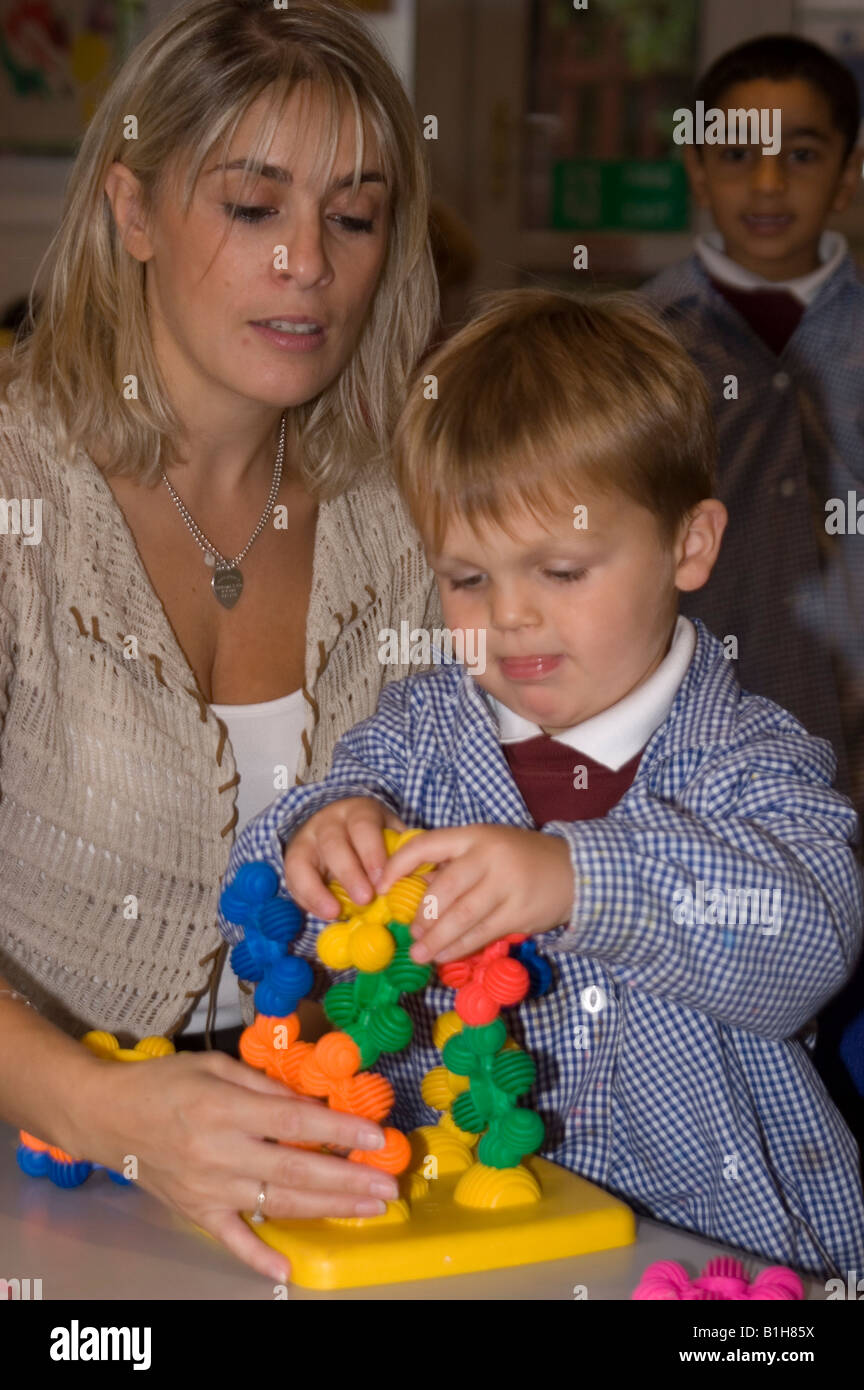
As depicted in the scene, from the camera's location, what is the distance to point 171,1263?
2.90 feet

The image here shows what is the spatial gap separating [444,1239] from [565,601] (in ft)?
1.28

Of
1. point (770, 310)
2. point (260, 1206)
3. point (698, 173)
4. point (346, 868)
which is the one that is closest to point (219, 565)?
point (346, 868)

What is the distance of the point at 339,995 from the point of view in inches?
35.7

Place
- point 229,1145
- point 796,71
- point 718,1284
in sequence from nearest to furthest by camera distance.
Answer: point 718,1284 → point 229,1145 → point 796,71

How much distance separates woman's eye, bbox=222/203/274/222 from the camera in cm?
128

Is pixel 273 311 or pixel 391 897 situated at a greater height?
pixel 273 311

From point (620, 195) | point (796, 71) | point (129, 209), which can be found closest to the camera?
point (129, 209)

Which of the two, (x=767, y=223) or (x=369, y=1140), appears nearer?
(x=369, y=1140)

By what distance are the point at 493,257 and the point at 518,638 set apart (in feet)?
9.59

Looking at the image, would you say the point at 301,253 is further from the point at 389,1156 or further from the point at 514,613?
the point at 389,1156

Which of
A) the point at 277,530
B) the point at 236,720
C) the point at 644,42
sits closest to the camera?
the point at 236,720

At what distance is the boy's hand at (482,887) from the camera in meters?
0.86

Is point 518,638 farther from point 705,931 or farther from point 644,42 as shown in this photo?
point 644,42
